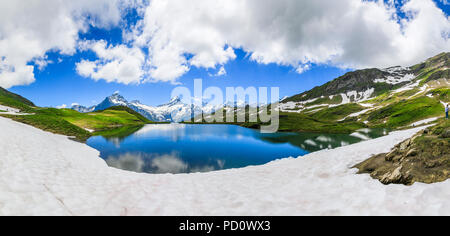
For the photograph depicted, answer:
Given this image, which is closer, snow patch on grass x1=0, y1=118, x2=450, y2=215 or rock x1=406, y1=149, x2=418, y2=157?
snow patch on grass x1=0, y1=118, x2=450, y2=215

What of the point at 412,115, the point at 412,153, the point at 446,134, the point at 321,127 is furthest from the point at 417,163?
the point at 412,115

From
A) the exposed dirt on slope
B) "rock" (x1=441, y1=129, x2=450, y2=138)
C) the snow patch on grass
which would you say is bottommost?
A: the snow patch on grass

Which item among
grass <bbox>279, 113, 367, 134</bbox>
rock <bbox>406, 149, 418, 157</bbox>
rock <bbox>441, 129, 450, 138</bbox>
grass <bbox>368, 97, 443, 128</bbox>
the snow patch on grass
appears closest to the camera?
the snow patch on grass

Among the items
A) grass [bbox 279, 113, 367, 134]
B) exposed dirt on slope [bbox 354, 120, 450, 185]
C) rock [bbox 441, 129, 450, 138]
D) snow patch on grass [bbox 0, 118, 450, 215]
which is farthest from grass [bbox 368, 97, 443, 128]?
snow patch on grass [bbox 0, 118, 450, 215]

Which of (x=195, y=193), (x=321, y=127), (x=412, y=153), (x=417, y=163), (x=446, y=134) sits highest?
(x=446, y=134)

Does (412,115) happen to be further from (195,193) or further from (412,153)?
(195,193)

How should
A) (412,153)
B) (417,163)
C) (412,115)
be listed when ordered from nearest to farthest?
(417,163), (412,153), (412,115)

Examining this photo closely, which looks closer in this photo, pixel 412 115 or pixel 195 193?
pixel 195 193

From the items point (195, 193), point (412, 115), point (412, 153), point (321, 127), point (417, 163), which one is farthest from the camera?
point (412, 115)

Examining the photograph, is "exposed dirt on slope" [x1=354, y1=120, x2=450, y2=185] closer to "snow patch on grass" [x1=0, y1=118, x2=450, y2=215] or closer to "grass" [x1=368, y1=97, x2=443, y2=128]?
"snow patch on grass" [x1=0, y1=118, x2=450, y2=215]

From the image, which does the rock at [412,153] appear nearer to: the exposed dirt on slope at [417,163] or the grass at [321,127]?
the exposed dirt on slope at [417,163]

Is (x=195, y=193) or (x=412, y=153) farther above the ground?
(x=412, y=153)
